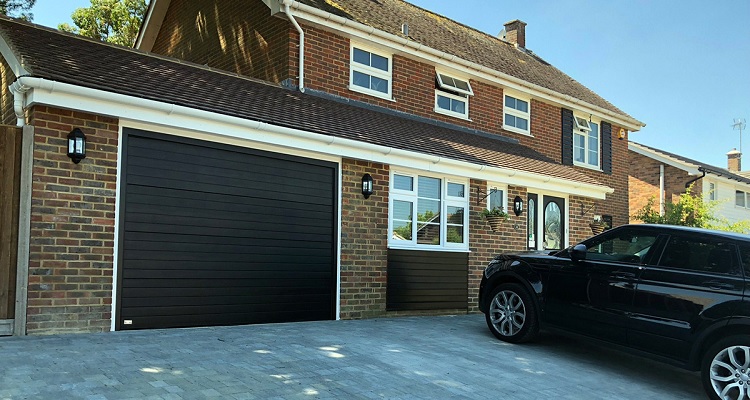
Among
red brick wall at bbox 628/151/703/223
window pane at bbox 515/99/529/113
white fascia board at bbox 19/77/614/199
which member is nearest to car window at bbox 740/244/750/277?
white fascia board at bbox 19/77/614/199

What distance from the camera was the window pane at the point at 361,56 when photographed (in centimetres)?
1141

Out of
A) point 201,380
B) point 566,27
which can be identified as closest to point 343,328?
point 201,380

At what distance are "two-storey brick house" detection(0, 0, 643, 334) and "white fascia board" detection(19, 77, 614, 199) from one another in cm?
3

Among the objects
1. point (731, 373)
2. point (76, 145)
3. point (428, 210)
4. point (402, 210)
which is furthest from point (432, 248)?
point (76, 145)

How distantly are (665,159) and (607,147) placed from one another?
7277mm

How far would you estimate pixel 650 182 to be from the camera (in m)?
23.3

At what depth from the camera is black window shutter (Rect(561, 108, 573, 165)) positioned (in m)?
15.7

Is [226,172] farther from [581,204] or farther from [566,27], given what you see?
[566,27]

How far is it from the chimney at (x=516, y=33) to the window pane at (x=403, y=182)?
1091cm

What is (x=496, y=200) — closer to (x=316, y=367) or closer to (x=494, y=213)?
(x=494, y=213)

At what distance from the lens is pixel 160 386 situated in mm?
4438

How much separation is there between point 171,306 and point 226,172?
1855 mm

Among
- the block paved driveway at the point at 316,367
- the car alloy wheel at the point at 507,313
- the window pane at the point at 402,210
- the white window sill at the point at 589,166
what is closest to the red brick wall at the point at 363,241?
the window pane at the point at 402,210

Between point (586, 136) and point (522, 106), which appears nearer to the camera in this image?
point (522, 106)
